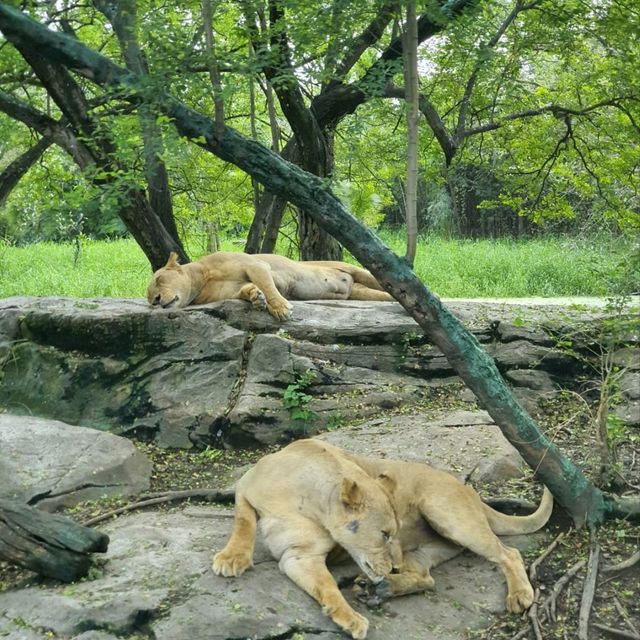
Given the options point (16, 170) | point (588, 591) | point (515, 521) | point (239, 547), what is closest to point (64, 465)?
point (239, 547)

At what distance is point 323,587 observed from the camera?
16.3 feet

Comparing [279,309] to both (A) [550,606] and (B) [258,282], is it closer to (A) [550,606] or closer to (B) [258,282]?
(B) [258,282]

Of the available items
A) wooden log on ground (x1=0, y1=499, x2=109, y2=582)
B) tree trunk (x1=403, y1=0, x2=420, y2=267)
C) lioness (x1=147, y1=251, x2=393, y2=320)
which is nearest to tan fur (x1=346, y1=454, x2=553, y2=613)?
tree trunk (x1=403, y1=0, x2=420, y2=267)

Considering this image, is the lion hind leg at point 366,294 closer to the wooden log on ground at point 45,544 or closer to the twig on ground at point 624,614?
the twig on ground at point 624,614

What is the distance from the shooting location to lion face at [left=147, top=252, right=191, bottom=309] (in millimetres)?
8734

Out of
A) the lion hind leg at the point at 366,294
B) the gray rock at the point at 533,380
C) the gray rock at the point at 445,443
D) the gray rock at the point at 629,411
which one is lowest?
the gray rock at the point at 445,443

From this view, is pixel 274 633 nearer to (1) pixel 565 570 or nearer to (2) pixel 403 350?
(1) pixel 565 570

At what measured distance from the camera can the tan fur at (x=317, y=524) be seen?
5070mm

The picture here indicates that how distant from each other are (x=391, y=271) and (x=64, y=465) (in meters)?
3.05

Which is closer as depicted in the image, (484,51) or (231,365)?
(484,51)

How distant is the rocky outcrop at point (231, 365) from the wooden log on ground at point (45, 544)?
2.81m

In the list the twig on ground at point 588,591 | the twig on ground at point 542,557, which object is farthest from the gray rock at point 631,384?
the twig on ground at point 588,591

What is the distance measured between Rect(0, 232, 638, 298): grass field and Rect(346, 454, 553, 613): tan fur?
8106 mm

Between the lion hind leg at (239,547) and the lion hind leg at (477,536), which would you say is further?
the lion hind leg at (477,536)
